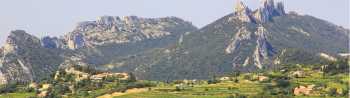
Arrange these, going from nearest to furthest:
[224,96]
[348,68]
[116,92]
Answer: [224,96] → [116,92] → [348,68]

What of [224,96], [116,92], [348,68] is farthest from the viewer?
[348,68]

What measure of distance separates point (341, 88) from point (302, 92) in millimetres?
7706

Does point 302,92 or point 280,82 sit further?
point 280,82

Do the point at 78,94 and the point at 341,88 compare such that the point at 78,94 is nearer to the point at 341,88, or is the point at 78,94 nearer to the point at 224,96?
the point at 224,96

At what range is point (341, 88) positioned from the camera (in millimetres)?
167000

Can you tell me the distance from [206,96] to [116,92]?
2454cm

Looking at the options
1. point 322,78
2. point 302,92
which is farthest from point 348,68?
point 302,92

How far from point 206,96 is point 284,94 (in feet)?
52.9

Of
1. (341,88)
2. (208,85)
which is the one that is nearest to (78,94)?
(208,85)

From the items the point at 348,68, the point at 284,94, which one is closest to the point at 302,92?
the point at 284,94

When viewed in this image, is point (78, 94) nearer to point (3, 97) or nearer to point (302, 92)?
point (3, 97)

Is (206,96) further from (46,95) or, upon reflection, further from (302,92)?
(46,95)

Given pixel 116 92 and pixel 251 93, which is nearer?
pixel 251 93

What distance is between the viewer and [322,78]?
190m
